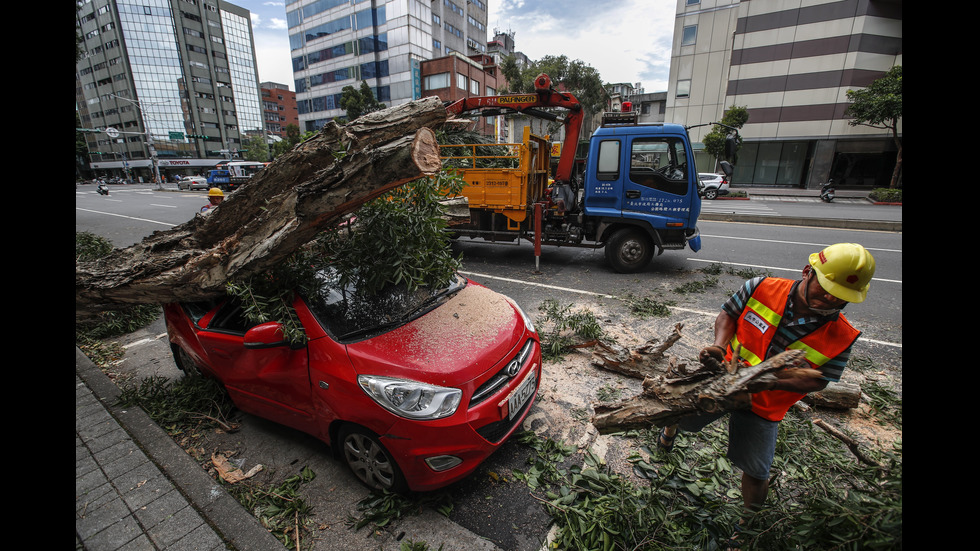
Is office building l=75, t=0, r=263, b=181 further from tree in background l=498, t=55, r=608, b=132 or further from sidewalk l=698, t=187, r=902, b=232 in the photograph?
sidewalk l=698, t=187, r=902, b=232

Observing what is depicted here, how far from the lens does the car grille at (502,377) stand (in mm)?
2434

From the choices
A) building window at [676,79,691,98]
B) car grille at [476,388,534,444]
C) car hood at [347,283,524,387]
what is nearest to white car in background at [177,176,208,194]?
car hood at [347,283,524,387]

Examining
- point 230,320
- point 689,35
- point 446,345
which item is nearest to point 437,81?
point 689,35

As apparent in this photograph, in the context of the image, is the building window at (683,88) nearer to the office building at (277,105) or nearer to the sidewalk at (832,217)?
the sidewalk at (832,217)

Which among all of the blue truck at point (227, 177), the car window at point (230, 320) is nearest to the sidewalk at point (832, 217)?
the car window at point (230, 320)

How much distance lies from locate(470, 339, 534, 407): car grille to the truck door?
16.3 ft

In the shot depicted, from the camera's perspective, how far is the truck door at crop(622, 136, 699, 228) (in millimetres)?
6648

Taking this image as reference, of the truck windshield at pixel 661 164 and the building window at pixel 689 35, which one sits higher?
the building window at pixel 689 35

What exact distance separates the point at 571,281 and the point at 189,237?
5407 millimetres

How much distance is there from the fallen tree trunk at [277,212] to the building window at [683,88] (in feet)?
116

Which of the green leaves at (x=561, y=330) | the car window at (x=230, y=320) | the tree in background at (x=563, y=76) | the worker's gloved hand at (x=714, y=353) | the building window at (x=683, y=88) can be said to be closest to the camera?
the worker's gloved hand at (x=714, y=353)
